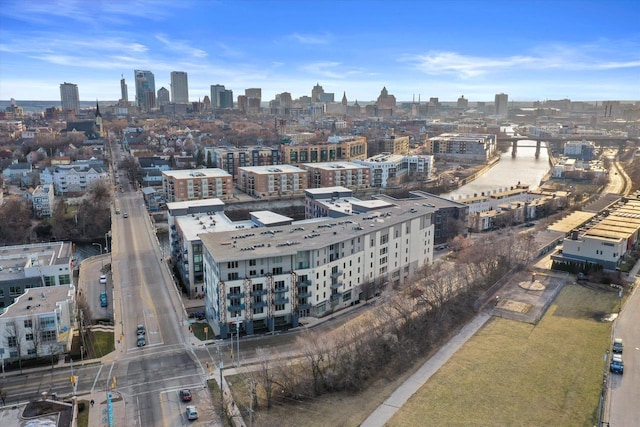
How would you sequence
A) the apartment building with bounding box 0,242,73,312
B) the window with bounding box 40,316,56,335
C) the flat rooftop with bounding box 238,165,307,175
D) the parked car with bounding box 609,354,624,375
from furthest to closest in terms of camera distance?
1. the flat rooftop with bounding box 238,165,307,175
2. the apartment building with bounding box 0,242,73,312
3. the window with bounding box 40,316,56,335
4. the parked car with bounding box 609,354,624,375

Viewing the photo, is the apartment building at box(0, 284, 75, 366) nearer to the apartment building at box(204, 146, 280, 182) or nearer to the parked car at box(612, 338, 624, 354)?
the parked car at box(612, 338, 624, 354)

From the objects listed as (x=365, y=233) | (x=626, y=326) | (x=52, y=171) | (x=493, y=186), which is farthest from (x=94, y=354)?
(x=493, y=186)

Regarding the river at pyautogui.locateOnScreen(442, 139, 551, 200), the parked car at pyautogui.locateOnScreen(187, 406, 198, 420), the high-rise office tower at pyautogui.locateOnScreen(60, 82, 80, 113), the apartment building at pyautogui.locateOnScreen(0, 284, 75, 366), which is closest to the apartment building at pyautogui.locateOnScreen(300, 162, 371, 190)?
the river at pyautogui.locateOnScreen(442, 139, 551, 200)

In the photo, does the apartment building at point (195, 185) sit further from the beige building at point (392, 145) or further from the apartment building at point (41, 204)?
the beige building at point (392, 145)

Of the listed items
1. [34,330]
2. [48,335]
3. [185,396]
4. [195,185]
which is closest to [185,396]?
[185,396]

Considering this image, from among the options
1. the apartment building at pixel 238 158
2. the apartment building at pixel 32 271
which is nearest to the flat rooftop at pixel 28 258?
the apartment building at pixel 32 271
